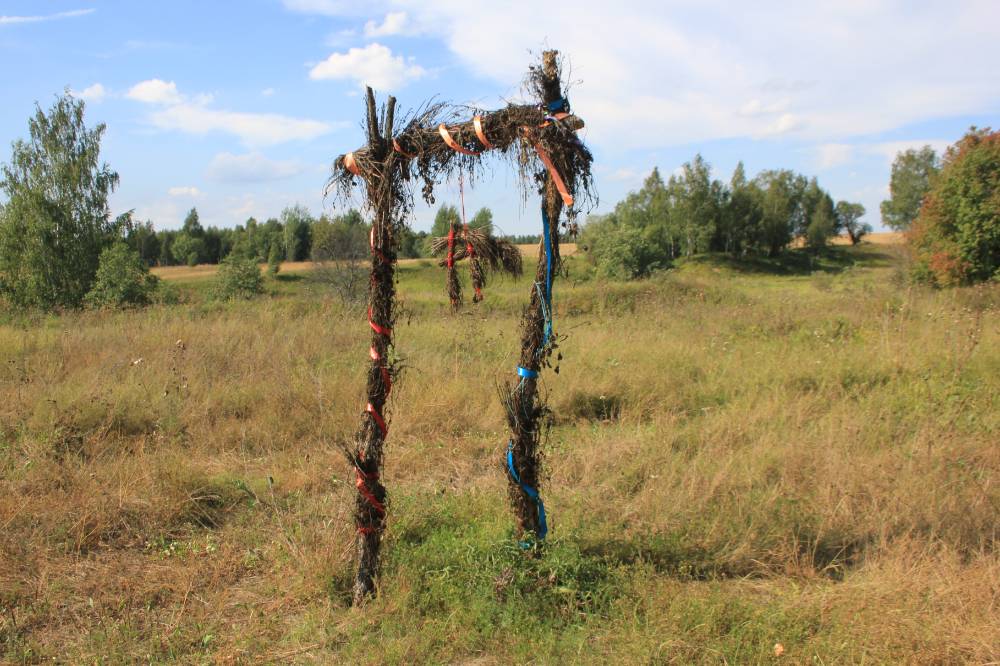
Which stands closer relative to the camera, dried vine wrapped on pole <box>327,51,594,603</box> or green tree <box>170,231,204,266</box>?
dried vine wrapped on pole <box>327,51,594,603</box>

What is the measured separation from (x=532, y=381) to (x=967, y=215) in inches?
1203

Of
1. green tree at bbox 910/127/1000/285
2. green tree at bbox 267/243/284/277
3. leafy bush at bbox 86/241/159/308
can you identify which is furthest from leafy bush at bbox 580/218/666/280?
leafy bush at bbox 86/241/159/308

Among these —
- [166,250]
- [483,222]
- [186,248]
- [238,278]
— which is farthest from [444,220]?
→ [166,250]

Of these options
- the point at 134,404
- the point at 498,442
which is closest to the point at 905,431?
the point at 498,442

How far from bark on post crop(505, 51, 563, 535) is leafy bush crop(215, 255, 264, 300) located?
23.4 metres

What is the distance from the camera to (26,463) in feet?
16.3

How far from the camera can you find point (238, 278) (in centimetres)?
2552

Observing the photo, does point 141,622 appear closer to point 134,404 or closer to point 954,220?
point 134,404

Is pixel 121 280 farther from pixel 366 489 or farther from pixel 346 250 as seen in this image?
pixel 366 489

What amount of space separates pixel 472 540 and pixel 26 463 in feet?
12.7

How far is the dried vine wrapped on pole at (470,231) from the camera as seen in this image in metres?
3.05

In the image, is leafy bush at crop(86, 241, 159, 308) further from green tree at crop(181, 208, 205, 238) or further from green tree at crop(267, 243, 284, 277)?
green tree at crop(181, 208, 205, 238)

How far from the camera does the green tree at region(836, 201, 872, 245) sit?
70.4m

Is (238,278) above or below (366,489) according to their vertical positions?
above
